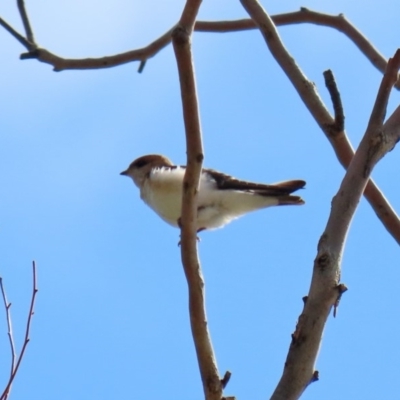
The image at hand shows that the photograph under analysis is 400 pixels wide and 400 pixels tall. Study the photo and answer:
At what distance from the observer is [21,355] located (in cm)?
356

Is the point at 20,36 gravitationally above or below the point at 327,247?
above

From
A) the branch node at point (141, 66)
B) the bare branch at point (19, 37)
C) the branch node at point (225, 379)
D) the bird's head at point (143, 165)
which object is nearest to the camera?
the branch node at point (225, 379)

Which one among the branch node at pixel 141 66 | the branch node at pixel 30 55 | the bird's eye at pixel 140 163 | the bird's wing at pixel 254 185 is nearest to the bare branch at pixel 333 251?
the branch node at pixel 30 55

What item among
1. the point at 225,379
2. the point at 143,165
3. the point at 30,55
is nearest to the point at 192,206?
the point at 225,379

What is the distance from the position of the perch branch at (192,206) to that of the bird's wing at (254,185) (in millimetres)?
3507

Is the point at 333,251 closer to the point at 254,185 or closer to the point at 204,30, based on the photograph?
the point at 204,30

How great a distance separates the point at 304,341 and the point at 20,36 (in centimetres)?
296

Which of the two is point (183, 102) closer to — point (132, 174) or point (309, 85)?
point (309, 85)

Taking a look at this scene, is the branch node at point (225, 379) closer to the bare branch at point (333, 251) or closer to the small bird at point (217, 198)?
the bare branch at point (333, 251)

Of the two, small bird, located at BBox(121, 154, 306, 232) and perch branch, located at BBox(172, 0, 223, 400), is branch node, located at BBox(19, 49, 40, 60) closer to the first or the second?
perch branch, located at BBox(172, 0, 223, 400)

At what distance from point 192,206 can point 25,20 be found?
2.13 m

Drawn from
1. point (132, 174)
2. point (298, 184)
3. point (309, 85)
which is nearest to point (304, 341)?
point (309, 85)

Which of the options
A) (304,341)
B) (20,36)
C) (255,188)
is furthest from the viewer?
(255,188)

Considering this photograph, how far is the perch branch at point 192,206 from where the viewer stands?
331 centimetres
